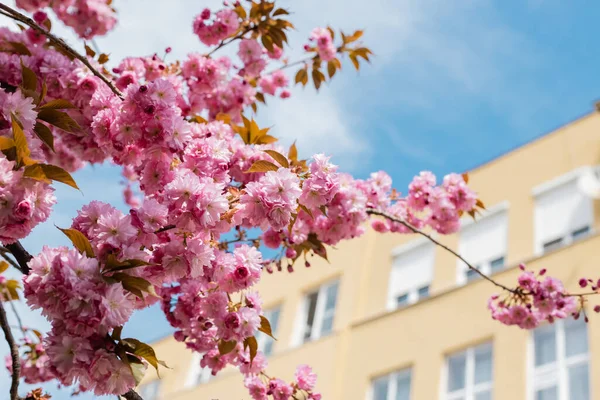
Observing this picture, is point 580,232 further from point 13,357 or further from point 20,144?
point 20,144

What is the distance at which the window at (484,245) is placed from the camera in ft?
45.9

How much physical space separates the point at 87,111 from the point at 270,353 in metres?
13.5

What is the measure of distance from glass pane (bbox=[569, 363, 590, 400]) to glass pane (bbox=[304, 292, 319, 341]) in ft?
20.7

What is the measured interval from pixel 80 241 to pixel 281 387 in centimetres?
201

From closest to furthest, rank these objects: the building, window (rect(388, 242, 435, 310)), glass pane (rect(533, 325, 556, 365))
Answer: glass pane (rect(533, 325, 556, 365)) → the building → window (rect(388, 242, 435, 310))

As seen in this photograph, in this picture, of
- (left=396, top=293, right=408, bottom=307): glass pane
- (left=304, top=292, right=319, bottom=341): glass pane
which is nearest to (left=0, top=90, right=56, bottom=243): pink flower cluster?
(left=396, top=293, right=408, bottom=307): glass pane

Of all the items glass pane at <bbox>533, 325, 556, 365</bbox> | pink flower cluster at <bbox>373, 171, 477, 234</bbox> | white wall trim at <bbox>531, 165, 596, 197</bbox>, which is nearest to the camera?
pink flower cluster at <bbox>373, 171, 477, 234</bbox>

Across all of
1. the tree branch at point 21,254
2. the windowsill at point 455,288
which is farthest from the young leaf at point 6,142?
the windowsill at point 455,288

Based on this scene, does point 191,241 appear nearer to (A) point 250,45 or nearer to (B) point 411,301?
(A) point 250,45

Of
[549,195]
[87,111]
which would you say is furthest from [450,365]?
[87,111]

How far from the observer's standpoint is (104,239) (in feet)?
7.63

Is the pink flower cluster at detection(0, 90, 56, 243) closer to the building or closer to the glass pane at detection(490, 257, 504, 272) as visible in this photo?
the building

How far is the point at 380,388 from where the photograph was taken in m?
13.9

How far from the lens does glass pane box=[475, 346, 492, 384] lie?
1238cm
